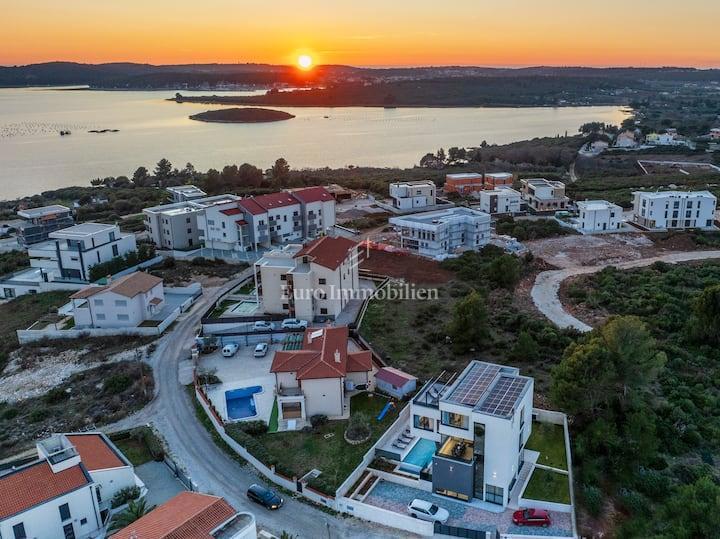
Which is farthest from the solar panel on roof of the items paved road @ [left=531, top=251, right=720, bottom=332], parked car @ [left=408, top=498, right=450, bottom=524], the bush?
paved road @ [left=531, top=251, right=720, bottom=332]

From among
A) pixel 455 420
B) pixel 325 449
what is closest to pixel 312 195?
pixel 325 449

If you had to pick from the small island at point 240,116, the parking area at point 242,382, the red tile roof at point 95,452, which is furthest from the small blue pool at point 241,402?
the small island at point 240,116

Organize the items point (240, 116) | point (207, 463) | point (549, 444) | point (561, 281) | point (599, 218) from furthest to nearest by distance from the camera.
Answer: point (240, 116) < point (599, 218) < point (561, 281) < point (549, 444) < point (207, 463)

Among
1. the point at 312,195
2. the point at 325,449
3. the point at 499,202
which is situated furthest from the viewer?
the point at 499,202

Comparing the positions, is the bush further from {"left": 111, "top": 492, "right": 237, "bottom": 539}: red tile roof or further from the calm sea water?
the calm sea water

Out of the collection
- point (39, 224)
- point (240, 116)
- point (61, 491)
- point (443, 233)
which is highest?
point (240, 116)

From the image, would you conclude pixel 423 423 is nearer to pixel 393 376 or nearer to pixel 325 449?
pixel 325 449

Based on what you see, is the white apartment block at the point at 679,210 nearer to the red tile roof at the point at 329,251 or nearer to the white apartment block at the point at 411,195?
the white apartment block at the point at 411,195

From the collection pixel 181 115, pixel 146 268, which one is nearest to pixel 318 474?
pixel 146 268
